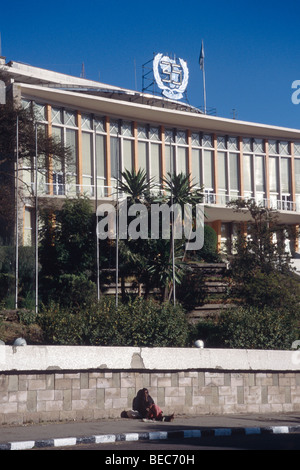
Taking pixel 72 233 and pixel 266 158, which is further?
pixel 266 158

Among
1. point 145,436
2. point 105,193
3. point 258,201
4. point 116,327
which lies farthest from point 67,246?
point 258,201

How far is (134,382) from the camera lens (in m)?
17.0

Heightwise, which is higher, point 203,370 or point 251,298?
point 251,298

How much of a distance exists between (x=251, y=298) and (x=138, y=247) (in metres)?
5.43

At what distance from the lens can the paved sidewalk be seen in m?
12.5

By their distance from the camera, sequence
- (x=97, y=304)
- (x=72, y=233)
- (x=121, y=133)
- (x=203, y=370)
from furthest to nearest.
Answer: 1. (x=121, y=133)
2. (x=72, y=233)
3. (x=97, y=304)
4. (x=203, y=370)

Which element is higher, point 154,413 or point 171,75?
point 171,75

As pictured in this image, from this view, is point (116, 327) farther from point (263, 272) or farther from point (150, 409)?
point (263, 272)

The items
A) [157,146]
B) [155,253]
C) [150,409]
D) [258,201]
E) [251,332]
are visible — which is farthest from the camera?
[157,146]

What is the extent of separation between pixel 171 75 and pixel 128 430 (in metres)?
38.9

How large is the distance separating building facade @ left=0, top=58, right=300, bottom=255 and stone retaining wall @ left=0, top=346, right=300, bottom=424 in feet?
65.4

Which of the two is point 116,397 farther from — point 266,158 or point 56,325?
point 266,158

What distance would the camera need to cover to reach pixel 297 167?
5400cm

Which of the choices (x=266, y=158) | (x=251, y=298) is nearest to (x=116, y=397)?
(x=251, y=298)
